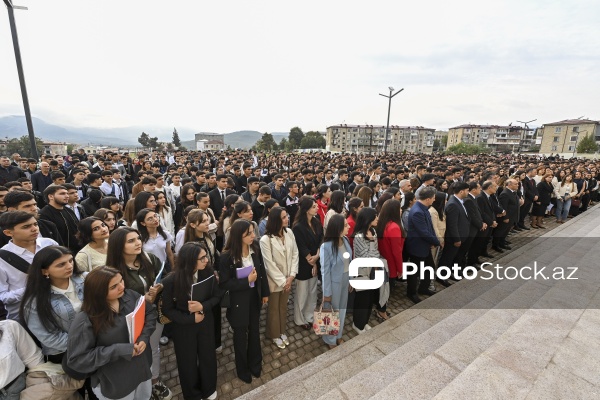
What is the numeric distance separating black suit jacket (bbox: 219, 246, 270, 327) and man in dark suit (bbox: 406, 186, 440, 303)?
9.18ft

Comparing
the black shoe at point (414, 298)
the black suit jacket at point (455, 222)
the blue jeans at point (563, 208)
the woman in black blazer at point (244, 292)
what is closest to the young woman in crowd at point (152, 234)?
the woman in black blazer at point (244, 292)

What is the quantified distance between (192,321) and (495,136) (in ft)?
392

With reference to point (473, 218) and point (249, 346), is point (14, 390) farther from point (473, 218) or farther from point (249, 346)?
point (473, 218)

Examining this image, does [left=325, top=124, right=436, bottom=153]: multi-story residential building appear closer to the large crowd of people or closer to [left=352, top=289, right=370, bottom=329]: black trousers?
the large crowd of people

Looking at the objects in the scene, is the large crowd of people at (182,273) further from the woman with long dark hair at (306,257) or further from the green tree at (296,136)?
the green tree at (296,136)

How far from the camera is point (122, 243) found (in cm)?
280

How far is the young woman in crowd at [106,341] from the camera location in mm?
2139

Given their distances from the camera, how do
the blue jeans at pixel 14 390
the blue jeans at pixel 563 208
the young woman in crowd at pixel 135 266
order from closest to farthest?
the blue jeans at pixel 14 390 → the young woman in crowd at pixel 135 266 → the blue jeans at pixel 563 208

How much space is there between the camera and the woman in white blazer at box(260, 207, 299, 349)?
3.68m

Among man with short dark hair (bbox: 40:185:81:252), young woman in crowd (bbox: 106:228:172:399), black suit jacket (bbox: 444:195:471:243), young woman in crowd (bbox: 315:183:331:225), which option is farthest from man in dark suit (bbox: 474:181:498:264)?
man with short dark hair (bbox: 40:185:81:252)

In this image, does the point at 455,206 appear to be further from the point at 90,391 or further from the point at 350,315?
the point at 90,391

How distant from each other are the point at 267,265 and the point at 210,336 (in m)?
1.07

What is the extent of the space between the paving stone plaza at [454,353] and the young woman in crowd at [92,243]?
5.41 feet

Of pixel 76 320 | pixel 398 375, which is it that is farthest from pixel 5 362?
pixel 398 375
